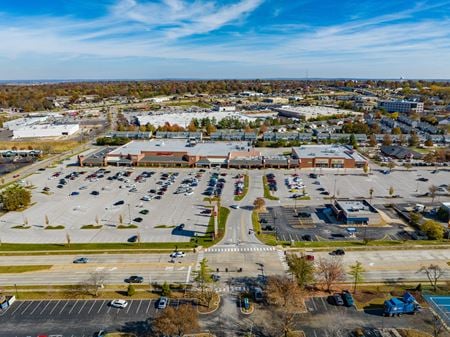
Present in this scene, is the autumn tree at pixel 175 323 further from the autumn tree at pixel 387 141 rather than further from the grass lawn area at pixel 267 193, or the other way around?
the autumn tree at pixel 387 141

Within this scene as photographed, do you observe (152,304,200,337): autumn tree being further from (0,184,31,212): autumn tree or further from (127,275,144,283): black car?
(0,184,31,212): autumn tree

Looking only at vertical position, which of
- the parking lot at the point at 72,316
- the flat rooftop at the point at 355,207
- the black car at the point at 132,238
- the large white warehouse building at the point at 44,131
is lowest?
the parking lot at the point at 72,316

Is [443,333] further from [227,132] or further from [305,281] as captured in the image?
[227,132]

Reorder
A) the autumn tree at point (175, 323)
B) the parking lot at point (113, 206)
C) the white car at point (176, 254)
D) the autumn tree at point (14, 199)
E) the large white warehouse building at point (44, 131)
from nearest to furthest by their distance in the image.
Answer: the autumn tree at point (175, 323) < the white car at point (176, 254) < the parking lot at point (113, 206) < the autumn tree at point (14, 199) < the large white warehouse building at point (44, 131)

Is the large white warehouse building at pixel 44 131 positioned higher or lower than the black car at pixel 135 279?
higher

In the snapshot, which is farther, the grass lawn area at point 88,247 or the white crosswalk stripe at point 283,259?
the grass lawn area at point 88,247

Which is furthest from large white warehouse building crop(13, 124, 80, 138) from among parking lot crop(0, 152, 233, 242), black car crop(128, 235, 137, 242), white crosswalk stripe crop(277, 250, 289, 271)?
white crosswalk stripe crop(277, 250, 289, 271)

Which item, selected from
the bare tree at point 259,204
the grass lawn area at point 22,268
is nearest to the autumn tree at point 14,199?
the grass lawn area at point 22,268
